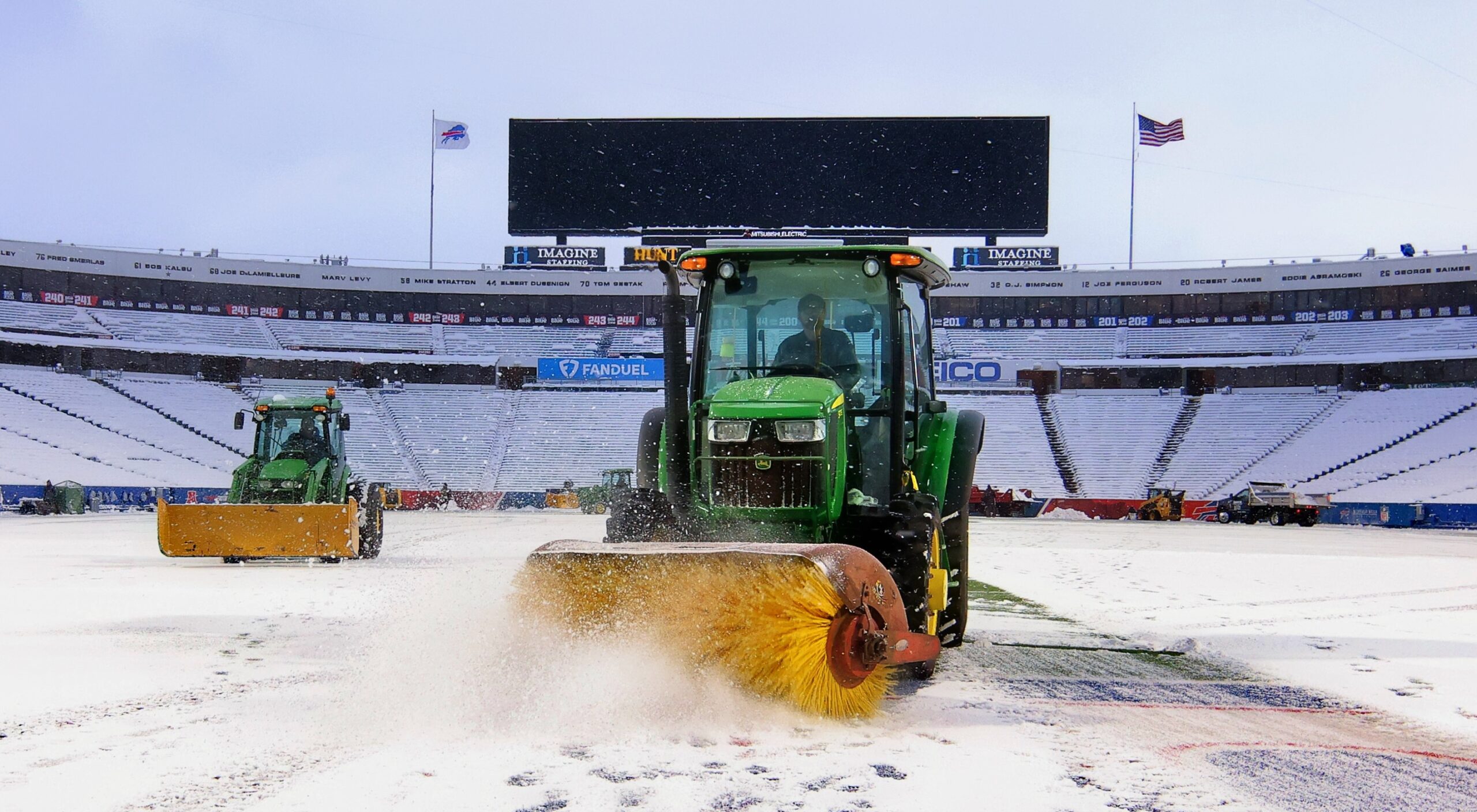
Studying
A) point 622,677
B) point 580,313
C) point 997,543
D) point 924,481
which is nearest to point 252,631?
point 622,677

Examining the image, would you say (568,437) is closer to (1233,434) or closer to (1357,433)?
(1233,434)

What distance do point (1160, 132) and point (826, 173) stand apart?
46.8 feet

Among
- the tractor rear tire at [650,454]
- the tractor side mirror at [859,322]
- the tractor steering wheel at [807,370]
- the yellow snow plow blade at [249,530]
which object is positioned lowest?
the yellow snow plow blade at [249,530]

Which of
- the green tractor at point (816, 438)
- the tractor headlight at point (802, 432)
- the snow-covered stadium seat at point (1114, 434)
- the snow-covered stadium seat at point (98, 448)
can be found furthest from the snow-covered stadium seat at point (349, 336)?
the tractor headlight at point (802, 432)

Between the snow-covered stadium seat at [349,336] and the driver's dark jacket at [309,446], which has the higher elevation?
the snow-covered stadium seat at [349,336]

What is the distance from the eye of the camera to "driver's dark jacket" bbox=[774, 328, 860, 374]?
6.01 metres

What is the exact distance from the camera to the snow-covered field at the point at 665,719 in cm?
363

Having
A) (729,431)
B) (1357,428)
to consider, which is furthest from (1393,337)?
(729,431)

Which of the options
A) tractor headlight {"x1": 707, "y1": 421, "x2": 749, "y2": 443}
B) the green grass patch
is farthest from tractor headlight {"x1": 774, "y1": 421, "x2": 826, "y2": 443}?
the green grass patch

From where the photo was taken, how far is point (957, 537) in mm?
6414

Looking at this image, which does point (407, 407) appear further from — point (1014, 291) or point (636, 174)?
point (1014, 291)

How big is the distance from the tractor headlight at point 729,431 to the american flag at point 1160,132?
→ 136ft

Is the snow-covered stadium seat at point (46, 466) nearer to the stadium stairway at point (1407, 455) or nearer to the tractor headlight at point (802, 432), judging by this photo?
the tractor headlight at point (802, 432)

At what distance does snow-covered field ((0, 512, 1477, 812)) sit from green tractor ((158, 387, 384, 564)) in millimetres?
3951
